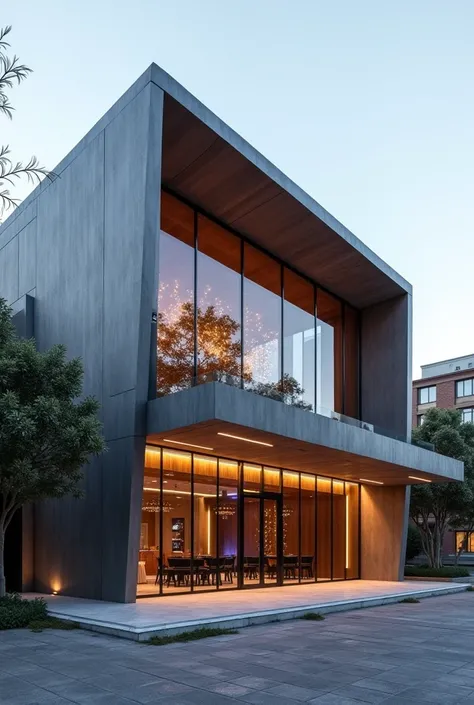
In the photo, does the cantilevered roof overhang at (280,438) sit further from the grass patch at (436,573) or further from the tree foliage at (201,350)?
the grass patch at (436,573)

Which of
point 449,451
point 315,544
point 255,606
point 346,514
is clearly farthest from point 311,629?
point 449,451

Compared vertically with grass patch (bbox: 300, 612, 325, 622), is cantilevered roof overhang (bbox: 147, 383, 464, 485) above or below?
above

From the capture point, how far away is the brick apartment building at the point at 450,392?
61378mm

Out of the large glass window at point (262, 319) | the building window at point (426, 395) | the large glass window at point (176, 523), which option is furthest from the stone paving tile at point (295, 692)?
the building window at point (426, 395)

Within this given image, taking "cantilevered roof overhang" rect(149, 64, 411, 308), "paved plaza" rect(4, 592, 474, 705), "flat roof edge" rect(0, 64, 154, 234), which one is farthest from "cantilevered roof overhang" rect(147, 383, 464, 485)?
"cantilevered roof overhang" rect(149, 64, 411, 308)

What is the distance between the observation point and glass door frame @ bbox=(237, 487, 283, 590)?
20344mm

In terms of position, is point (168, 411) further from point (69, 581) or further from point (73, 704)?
point (73, 704)

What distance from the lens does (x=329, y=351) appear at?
84.6ft

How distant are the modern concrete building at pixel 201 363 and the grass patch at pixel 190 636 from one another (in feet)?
12.0

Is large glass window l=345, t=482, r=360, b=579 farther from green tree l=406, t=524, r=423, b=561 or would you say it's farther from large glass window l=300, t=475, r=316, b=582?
green tree l=406, t=524, r=423, b=561

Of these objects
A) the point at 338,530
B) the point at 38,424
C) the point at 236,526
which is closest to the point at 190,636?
the point at 38,424

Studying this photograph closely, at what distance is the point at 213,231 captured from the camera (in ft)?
68.3

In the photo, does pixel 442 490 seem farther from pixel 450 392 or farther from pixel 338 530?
pixel 450 392

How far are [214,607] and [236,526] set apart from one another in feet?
16.1
